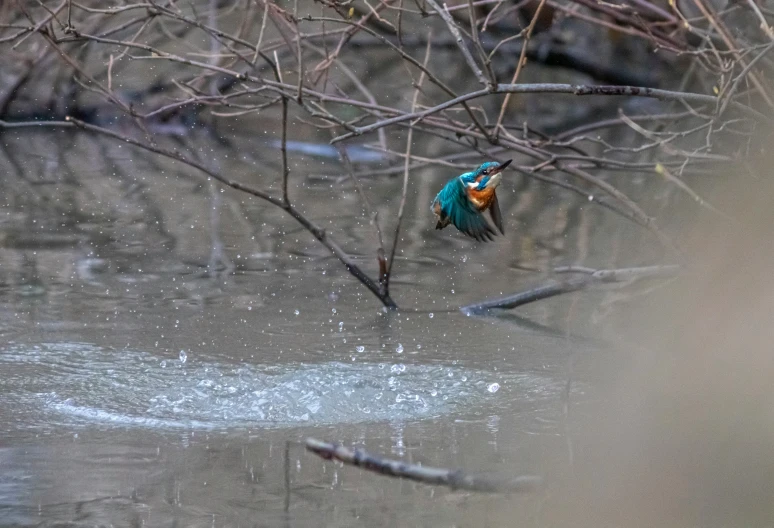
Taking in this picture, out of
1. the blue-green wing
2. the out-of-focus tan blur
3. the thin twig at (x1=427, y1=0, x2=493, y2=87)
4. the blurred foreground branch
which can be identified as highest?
the blurred foreground branch

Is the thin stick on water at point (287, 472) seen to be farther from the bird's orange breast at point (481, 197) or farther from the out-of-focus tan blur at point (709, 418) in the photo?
the out-of-focus tan blur at point (709, 418)

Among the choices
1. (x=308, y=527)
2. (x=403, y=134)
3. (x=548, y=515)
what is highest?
(x=403, y=134)

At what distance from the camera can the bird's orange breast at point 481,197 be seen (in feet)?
11.5

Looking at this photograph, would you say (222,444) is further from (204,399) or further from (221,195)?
(221,195)

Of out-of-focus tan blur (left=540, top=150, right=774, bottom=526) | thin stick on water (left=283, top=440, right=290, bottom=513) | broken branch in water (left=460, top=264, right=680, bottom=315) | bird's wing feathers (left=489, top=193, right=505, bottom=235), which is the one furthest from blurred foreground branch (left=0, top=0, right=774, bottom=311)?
out-of-focus tan blur (left=540, top=150, right=774, bottom=526)

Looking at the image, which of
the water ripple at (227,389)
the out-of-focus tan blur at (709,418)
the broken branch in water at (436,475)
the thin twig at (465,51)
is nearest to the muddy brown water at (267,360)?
the water ripple at (227,389)

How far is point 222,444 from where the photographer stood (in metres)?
3.41

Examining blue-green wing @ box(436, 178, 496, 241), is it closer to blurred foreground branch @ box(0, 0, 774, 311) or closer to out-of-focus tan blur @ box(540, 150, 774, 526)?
blurred foreground branch @ box(0, 0, 774, 311)

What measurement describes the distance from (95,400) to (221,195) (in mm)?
4390

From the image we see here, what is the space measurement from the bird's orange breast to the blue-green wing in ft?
0.09

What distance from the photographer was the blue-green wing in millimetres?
3582

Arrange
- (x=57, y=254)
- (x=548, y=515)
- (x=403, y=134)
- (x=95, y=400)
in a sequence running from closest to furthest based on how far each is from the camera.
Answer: (x=548, y=515), (x=95, y=400), (x=57, y=254), (x=403, y=134)

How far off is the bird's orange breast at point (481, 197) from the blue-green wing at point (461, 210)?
0.09 ft

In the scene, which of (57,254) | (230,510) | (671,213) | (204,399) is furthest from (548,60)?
(230,510)
